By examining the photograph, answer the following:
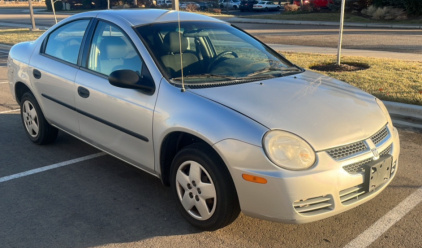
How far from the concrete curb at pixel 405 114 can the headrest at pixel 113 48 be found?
4.08 metres

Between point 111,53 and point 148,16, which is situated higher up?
point 148,16

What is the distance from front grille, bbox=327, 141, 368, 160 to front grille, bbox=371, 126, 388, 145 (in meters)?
0.18

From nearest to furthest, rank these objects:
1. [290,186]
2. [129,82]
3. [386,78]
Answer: [290,186] → [129,82] → [386,78]

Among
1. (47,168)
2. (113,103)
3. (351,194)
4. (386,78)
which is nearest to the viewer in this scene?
(351,194)

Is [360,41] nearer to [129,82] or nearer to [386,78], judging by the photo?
[386,78]

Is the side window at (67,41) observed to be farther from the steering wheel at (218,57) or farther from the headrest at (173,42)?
the steering wheel at (218,57)

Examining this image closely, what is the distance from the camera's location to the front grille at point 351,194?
310cm

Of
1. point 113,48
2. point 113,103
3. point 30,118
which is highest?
point 113,48

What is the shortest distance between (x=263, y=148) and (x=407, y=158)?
8.91 feet

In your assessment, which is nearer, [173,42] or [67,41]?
[173,42]

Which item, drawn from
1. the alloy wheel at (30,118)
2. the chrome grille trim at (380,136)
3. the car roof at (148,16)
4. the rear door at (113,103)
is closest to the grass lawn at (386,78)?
the chrome grille trim at (380,136)

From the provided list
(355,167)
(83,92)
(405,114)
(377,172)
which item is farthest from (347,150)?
(405,114)

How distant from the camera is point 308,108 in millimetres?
3449

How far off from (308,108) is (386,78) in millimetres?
5623
